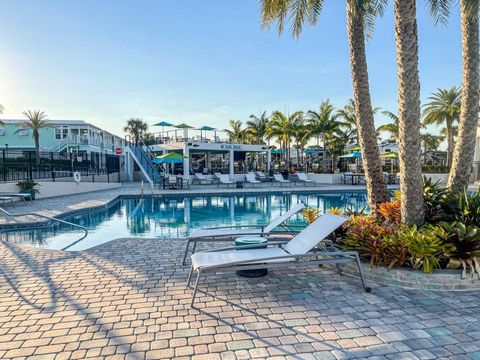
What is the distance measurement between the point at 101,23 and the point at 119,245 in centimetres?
828

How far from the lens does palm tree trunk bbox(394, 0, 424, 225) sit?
4.96m

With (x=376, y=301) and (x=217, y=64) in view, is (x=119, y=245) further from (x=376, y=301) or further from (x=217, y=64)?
(x=217, y=64)

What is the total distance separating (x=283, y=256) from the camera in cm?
383

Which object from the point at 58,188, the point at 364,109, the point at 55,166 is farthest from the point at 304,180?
the point at 364,109

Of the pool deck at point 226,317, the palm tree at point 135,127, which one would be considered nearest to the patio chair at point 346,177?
the pool deck at point 226,317

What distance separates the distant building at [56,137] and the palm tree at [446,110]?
31.7 metres

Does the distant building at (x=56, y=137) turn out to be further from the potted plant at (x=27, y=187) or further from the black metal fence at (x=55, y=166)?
the potted plant at (x=27, y=187)

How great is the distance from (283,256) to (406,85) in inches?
131

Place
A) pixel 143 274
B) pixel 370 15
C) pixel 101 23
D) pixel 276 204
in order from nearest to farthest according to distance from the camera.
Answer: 1. pixel 143 274
2. pixel 370 15
3. pixel 101 23
4. pixel 276 204

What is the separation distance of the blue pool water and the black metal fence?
4.42m

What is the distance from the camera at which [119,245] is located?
253 inches

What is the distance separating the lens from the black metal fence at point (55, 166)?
50.5 ft

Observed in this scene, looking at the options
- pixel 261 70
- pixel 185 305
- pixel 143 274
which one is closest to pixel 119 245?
pixel 143 274

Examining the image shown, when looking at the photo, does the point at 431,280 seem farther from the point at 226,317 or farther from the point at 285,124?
the point at 285,124
